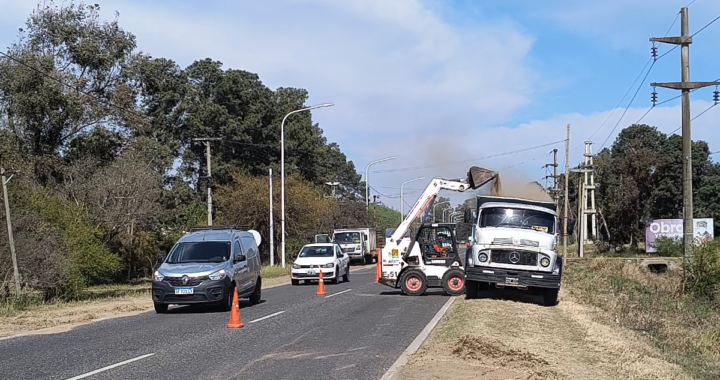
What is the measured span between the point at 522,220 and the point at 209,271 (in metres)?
8.04

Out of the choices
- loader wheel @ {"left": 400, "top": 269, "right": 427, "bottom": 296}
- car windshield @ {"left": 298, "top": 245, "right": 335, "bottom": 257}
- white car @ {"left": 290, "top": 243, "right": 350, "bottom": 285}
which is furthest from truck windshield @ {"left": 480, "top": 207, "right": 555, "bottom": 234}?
car windshield @ {"left": 298, "top": 245, "right": 335, "bottom": 257}

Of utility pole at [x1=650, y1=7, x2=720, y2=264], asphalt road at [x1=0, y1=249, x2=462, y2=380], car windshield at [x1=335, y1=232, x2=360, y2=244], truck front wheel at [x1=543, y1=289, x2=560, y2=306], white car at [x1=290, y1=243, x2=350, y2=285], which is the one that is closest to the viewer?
asphalt road at [x1=0, y1=249, x2=462, y2=380]

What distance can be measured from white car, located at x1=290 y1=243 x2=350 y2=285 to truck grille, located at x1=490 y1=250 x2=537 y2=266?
11.4m

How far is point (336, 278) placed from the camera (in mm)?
30938

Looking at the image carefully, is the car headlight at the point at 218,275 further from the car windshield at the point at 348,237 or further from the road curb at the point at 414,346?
the car windshield at the point at 348,237

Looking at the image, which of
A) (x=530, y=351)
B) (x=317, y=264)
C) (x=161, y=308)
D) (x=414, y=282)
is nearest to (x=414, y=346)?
(x=530, y=351)

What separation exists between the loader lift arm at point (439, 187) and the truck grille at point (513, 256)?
3747 mm

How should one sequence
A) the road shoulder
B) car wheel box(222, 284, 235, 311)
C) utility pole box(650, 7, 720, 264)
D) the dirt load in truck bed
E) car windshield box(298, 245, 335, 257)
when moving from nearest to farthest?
the dirt load in truck bed, the road shoulder, car wheel box(222, 284, 235, 311), utility pole box(650, 7, 720, 264), car windshield box(298, 245, 335, 257)

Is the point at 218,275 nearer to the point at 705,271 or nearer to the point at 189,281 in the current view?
the point at 189,281

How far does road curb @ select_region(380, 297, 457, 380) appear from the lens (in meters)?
9.87

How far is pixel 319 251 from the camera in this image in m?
31.6

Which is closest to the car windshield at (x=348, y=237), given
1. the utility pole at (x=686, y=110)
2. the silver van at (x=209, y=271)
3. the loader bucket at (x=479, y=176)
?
the utility pole at (x=686, y=110)

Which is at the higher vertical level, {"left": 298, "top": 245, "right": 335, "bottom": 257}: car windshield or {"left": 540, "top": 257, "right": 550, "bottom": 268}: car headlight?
{"left": 540, "top": 257, "right": 550, "bottom": 268}: car headlight

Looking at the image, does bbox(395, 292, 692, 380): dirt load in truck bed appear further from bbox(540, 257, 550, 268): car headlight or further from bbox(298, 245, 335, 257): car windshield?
bbox(298, 245, 335, 257): car windshield
